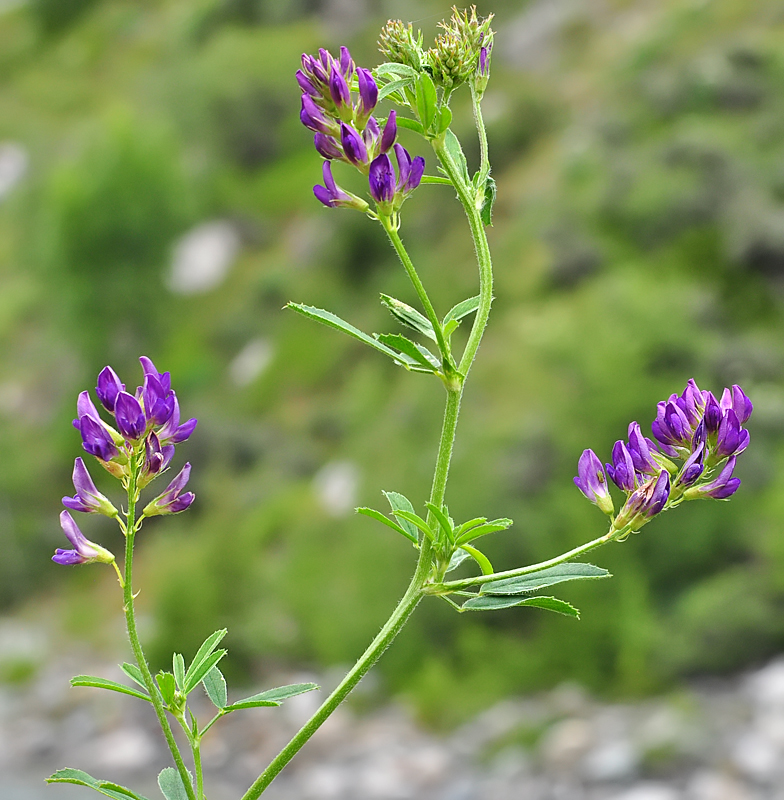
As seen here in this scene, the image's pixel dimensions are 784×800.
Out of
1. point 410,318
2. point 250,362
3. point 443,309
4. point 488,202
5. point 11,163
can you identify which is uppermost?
point 488,202

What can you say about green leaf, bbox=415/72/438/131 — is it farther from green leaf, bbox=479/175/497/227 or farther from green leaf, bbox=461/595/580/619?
green leaf, bbox=461/595/580/619

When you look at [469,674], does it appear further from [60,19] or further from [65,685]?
[60,19]

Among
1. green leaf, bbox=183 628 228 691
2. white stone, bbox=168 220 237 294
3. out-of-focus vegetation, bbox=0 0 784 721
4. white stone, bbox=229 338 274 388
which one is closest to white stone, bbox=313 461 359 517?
out-of-focus vegetation, bbox=0 0 784 721

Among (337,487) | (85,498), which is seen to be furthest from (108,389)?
(337,487)

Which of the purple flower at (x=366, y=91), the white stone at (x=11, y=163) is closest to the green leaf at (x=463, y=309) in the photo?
the purple flower at (x=366, y=91)

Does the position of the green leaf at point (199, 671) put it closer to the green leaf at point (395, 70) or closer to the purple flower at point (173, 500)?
the purple flower at point (173, 500)

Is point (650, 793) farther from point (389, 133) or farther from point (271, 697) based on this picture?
point (389, 133)
